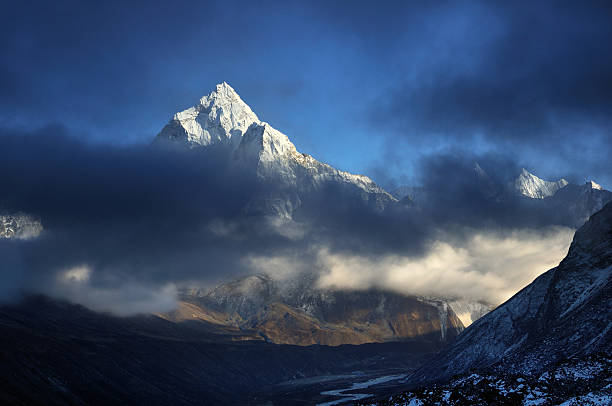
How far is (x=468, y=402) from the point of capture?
5413 inches

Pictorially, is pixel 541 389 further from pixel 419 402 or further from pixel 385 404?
pixel 385 404

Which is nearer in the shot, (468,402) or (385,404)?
(468,402)

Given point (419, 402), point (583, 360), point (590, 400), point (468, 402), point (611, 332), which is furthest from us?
point (611, 332)

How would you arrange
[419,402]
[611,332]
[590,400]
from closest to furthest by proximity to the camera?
[590,400] → [419,402] → [611,332]

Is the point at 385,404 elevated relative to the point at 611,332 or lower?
lower

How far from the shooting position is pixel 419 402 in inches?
5807

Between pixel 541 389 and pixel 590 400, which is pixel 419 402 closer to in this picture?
pixel 541 389

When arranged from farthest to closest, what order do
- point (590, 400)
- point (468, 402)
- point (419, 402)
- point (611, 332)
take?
point (611, 332) → point (419, 402) → point (468, 402) → point (590, 400)

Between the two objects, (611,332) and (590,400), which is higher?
(611,332)

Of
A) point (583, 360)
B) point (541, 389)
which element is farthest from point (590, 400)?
point (583, 360)

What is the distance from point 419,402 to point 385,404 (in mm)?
13831

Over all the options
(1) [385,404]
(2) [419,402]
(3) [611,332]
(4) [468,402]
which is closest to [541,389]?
(4) [468,402]

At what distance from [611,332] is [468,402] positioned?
81713 millimetres

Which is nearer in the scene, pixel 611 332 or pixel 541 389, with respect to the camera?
pixel 541 389
